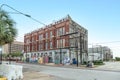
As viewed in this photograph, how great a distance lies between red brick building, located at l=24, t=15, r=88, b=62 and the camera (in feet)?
181

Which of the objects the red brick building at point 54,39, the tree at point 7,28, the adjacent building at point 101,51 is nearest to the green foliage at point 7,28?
the tree at point 7,28

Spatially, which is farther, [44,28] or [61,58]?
[44,28]

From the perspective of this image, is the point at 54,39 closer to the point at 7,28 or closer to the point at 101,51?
the point at 101,51

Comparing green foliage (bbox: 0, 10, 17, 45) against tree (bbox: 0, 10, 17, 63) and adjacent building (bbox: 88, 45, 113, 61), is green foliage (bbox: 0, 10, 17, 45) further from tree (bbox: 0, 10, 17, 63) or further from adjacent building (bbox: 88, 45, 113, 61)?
adjacent building (bbox: 88, 45, 113, 61)

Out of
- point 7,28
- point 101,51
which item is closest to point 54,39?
point 101,51

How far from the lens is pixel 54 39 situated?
2409 inches

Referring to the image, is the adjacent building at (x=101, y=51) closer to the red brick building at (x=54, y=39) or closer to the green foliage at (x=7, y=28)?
the red brick building at (x=54, y=39)

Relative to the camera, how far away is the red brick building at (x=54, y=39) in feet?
181

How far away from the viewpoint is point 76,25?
198 feet

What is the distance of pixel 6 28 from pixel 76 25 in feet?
130

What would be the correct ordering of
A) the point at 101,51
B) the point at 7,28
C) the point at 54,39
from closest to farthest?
the point at 7,28 → the point at 54,39 → the point at 101,51

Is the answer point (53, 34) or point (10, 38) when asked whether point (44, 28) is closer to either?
point (53, 34)

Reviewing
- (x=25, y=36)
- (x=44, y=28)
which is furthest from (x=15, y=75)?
(x=25, y=36)

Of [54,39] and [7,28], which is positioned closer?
[7,28]
